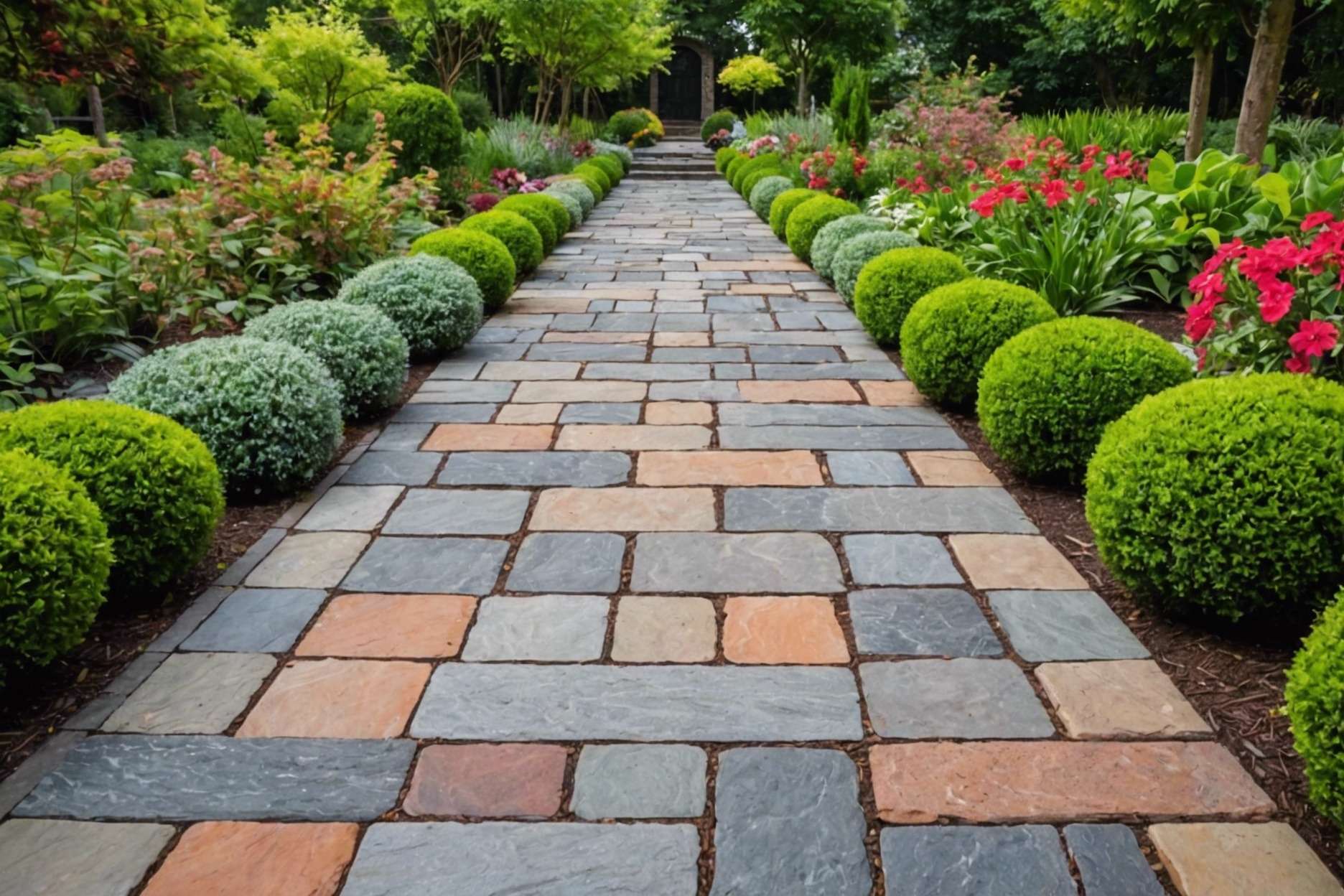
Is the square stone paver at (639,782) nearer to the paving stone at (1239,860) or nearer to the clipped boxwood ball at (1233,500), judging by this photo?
the paving stone at (1239,860)

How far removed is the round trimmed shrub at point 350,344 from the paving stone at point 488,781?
228 centimetres

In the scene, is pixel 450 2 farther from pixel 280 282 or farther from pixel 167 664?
pixel 167 664

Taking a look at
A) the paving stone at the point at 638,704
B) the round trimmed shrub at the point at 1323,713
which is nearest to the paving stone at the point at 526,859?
the paving stone at the point at 638,704

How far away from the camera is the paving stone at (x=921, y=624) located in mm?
2293

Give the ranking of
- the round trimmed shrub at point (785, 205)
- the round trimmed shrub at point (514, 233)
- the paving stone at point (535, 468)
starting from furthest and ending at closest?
1. the round trimmed shrub at point (785, 205)
2. the round trimmed shrub at point (514, 233)
3. the paving stone at point (535, 468)

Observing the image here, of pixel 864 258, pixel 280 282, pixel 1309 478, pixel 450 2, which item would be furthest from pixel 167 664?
pixel 450 2

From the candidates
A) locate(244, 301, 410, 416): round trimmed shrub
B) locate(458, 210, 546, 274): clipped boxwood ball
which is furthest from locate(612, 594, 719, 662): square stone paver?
locate(458, 210, 546, 274): clipped boxwood ball

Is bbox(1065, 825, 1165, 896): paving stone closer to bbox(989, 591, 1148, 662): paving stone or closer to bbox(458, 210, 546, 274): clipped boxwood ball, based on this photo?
bbox(989, 591, 1148, 662): paving stone

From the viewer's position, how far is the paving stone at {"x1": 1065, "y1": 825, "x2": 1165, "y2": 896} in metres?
1.56

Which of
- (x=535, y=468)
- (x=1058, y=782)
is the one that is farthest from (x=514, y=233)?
(x=1058, y=782)

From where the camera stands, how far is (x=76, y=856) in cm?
164

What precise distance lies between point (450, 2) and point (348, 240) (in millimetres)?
10664

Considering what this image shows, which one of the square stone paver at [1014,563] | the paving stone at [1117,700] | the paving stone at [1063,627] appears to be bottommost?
the paving stone at [1117,700]

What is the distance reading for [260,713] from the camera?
2.04 metres
